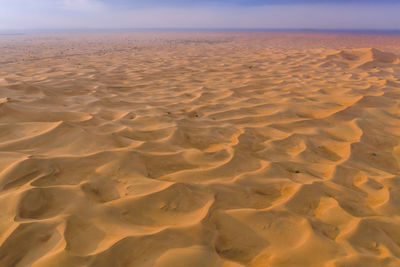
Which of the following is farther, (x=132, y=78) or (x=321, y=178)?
(x=132, y=78)

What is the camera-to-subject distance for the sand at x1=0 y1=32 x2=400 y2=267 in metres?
1.35

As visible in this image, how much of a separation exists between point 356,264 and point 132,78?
4.97 metres

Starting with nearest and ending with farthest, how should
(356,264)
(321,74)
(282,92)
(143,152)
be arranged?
(356,264) → (143,152) → (282,92) → (321,74)

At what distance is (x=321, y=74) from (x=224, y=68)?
7.21 ft

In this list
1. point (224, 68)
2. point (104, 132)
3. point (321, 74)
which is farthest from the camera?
point (224, 68)

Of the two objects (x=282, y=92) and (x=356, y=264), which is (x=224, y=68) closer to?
(x=282, y=92)

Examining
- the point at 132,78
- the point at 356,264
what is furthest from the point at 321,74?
the point at 356,264

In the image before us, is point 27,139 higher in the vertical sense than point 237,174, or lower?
higher

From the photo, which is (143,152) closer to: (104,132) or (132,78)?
(104,132)

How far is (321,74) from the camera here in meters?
6.20

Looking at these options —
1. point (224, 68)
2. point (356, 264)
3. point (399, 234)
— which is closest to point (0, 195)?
point (356, 264)

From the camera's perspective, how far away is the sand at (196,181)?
1350 mm

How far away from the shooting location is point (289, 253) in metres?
1.38

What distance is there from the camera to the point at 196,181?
192cm
